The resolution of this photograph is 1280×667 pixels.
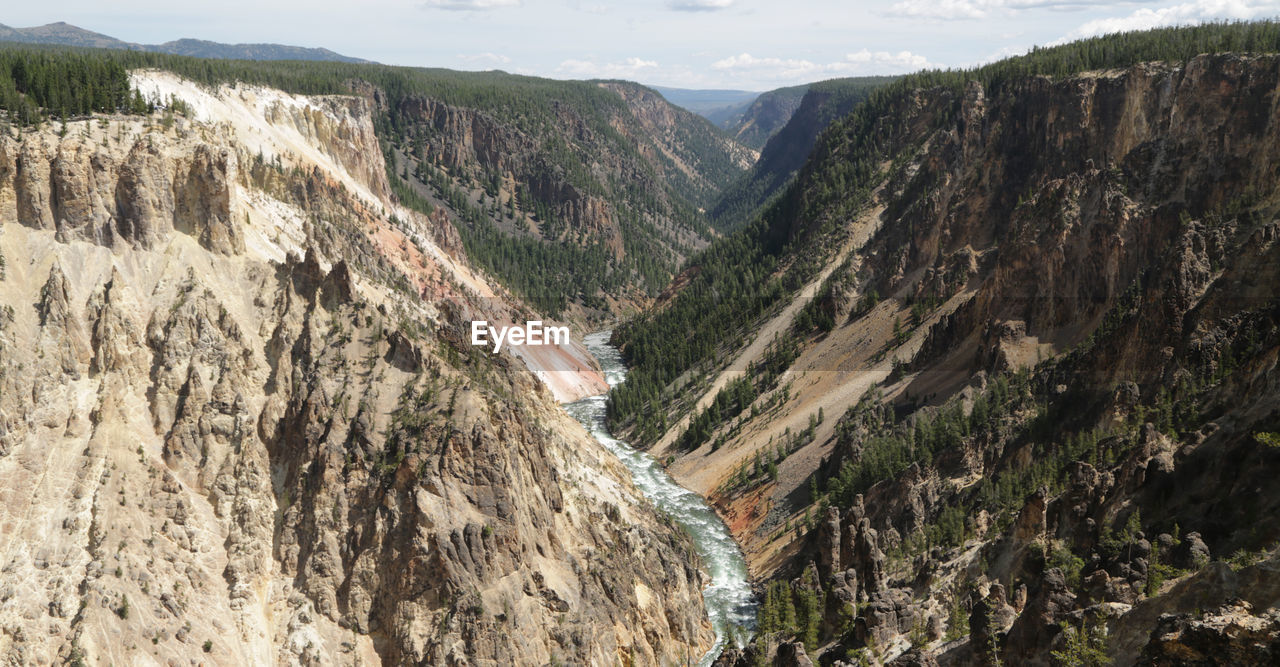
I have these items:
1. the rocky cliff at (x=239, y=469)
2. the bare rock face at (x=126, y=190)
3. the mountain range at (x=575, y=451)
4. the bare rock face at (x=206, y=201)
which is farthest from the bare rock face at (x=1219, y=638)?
the bare rock face at (x=126, y=190)

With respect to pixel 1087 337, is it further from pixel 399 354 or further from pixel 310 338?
pixel 310 338

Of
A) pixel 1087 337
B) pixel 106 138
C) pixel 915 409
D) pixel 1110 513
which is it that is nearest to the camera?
pixel 1110 513

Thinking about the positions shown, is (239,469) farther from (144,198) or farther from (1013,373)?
(1013,373)

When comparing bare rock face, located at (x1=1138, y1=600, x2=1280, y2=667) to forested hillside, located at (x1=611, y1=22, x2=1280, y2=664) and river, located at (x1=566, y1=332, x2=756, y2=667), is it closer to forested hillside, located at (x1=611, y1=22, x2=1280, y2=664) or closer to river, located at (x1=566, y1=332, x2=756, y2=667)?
forested hillside, located at (x1=611, y1=22, x2=1280, y2=664)

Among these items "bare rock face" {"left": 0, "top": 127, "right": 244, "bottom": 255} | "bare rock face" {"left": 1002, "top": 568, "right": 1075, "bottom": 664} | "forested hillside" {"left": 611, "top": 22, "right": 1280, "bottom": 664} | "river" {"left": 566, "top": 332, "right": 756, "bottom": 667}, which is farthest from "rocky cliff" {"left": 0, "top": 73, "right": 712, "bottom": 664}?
"bare rock face" {"left": 1002, "top": 568, "right": 1075, "bottom": 664}

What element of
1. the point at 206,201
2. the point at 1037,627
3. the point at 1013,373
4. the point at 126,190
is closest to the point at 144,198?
the point at 126,190

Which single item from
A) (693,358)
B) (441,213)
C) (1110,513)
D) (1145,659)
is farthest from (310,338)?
(441,213)

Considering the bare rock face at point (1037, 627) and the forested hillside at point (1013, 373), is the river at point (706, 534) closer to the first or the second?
the forested hillside at point (1013, 373)
